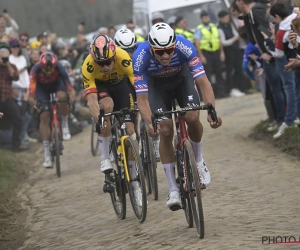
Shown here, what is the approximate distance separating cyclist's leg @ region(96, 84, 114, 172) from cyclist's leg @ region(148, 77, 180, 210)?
150 centimetres

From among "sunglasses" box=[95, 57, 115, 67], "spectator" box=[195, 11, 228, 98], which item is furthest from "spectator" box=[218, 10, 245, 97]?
"sunglasses" box=[95, 57, 115, 67]

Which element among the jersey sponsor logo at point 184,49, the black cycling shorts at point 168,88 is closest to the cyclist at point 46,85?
the black cycling shorts at point 168,88

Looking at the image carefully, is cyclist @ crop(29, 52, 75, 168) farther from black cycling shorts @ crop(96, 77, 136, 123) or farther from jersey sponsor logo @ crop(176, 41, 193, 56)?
jersey sponsor logo @ crop(176, 41, 193, 56)

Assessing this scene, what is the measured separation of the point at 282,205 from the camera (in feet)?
30.9

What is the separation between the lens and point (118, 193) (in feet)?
33.8

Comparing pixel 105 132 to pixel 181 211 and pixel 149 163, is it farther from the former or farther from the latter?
pixel 181 211

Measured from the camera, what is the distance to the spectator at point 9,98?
17.9 metres

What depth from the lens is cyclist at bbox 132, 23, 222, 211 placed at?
884 cm

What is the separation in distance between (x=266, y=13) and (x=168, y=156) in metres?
5.59

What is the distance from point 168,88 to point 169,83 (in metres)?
0.06

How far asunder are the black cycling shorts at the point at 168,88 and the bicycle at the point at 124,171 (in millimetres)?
610

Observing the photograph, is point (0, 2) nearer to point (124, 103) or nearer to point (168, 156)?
point (124, 103)

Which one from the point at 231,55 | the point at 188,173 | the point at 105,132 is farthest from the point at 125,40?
the point at 231,55

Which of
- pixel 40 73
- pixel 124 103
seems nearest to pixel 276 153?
pixel 124 103
